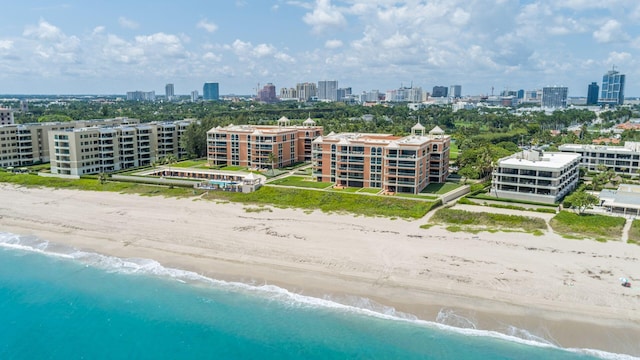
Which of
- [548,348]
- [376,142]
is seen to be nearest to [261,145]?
[376,142]

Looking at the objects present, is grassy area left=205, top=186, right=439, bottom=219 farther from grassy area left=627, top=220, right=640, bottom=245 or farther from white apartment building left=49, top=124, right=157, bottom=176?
white apartment building left=49, top=124, right=157, bottom=176

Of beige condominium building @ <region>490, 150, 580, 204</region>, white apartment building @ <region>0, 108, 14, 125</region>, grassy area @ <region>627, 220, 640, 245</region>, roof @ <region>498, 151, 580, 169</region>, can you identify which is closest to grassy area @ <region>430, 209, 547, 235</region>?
grassy area @ <region>627, 220, 640, 245</region>

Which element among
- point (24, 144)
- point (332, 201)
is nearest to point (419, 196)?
point (332, 201)

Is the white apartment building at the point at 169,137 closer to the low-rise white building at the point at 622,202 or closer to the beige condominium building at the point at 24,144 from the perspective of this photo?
the beige condominium building at the point at 24,144

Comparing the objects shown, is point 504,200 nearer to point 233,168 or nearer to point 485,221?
point 485,221

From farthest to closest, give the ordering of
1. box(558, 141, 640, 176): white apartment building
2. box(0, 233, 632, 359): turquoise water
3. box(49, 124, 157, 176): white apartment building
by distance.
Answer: box(558, 141, 640, 176): white apartment building → box(49, 124, 157, 176): white apartment building → box(0, 233, 632, 359): turquoise water
